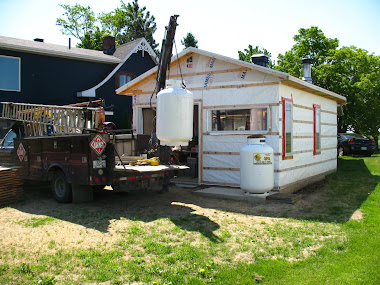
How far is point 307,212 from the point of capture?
26.3 feet

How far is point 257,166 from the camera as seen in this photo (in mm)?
8852

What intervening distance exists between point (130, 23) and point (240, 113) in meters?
40.8

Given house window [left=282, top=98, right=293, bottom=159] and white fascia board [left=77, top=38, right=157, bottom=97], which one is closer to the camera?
house window [left=282, top=98, right=293, bottom=159]

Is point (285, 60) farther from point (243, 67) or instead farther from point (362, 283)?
point (362, 283)

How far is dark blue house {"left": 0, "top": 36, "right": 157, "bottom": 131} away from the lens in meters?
18.1

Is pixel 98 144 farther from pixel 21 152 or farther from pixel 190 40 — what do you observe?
pixel 190 40

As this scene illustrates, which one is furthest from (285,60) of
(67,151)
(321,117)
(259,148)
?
(67,151)

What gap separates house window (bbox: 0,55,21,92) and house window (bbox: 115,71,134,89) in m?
5.42

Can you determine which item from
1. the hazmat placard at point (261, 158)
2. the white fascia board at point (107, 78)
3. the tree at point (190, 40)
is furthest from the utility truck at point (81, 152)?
the tree at point (190, 40)

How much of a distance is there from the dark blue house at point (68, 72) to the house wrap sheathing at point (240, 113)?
913 cm

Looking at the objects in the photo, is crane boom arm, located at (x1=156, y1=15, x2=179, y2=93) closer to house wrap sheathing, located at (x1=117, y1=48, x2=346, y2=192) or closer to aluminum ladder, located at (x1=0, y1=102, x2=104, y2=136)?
house wrap sheathing, located at (x1=117, y1=48, x2=346, y2=192)

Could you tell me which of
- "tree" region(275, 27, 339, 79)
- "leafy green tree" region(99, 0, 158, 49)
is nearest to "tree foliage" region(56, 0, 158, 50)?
"leafy green tree" region(99, 0, 158, 49)

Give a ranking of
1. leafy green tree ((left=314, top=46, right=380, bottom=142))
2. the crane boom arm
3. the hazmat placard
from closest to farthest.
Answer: the hazmat placard
the crane boom arm
leafy green tree ((left=314, top=46, right=380, bottom=142))

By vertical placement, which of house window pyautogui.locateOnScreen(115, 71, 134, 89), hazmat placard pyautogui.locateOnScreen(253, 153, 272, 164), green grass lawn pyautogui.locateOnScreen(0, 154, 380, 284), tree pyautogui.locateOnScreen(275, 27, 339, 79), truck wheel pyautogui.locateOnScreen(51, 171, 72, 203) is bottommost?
green grass lawn pyautogui.locateOnScreen(0, 154, 380, 284)
